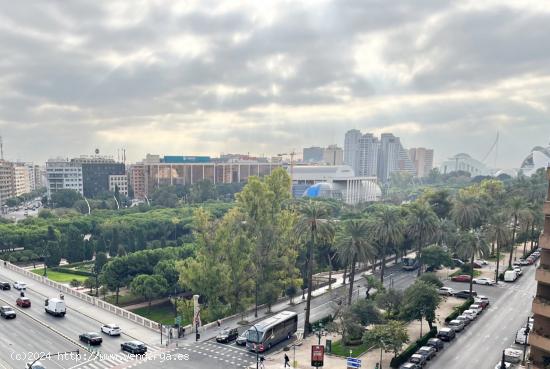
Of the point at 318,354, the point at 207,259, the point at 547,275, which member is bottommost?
the point at 318,354

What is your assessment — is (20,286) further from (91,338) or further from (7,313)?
(91,338)

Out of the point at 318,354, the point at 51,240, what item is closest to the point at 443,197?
the point at 318,354

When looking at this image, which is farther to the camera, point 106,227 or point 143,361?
point 106,227

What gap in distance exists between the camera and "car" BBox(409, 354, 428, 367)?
45938 mm

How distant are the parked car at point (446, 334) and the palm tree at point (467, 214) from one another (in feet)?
168

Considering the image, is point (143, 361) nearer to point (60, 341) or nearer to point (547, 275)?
point (60, 341)

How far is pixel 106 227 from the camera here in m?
113

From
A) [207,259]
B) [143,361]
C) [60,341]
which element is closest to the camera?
[143,361]

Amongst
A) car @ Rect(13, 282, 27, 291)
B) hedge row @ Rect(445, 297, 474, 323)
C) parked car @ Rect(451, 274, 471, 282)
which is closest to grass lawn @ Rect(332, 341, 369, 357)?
hedge row @ Rect(445, 297, 474, 323)

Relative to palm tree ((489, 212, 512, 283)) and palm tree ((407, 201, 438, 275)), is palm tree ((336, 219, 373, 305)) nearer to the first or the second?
palm tree ((407, 201, 438, 275))

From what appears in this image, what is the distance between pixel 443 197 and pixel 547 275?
78315 millimetres

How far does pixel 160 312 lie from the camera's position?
74.4 meters

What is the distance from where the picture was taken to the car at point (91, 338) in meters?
49.8

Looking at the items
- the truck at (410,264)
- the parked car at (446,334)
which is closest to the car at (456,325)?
the parked car at (446,334)
